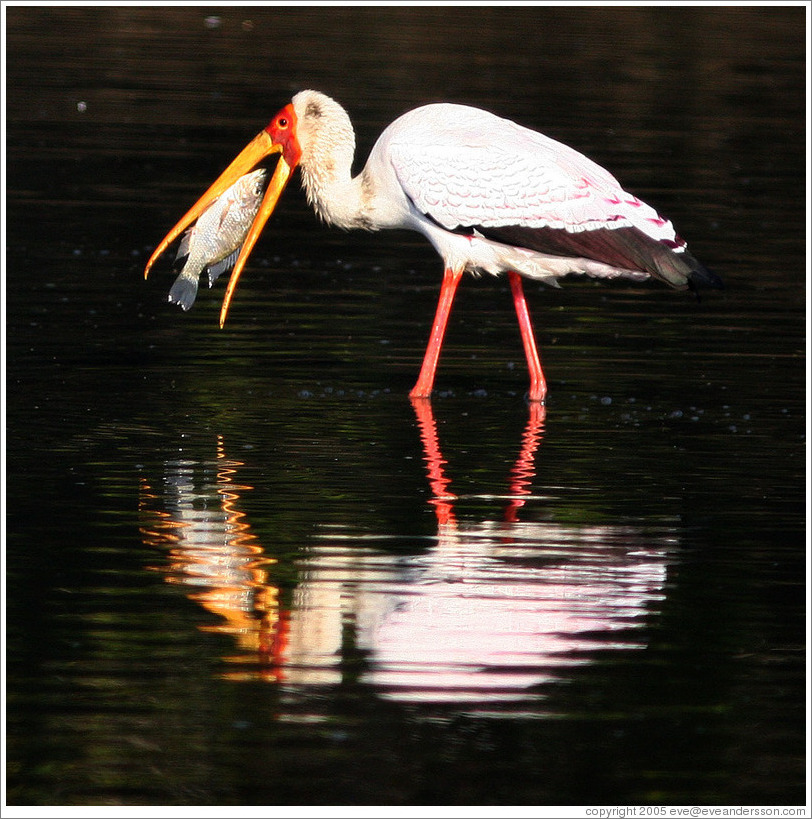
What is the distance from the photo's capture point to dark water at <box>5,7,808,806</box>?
5820mm

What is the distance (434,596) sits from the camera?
23.3ft

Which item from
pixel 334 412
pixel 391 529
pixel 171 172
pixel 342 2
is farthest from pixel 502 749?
pixel 342 2

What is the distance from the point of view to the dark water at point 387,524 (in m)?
5.82

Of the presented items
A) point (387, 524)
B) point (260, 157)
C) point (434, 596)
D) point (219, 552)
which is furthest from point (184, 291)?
point (434, 596)

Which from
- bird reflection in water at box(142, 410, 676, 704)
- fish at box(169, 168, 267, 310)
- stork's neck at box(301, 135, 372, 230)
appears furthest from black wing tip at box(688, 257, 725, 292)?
fish at box(169, 168, 267, 310)

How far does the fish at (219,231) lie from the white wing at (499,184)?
1036 mm

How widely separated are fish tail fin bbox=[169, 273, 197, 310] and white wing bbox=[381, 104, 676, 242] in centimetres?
127

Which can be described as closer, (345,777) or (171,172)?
(345,777)

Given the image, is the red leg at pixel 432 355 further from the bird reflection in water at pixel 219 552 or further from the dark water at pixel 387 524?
the bird reflection in water at pixel 219 552

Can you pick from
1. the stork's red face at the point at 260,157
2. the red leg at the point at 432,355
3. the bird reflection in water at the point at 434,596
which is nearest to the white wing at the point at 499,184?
the red leg at the point at 432,355

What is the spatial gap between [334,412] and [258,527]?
2289 mm

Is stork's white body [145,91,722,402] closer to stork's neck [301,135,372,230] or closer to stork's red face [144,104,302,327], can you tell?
stork's neck [301,135,372,230]

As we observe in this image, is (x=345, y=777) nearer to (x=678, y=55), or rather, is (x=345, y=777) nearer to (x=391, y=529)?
(x=391, y=529)

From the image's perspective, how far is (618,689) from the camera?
6.34 m
